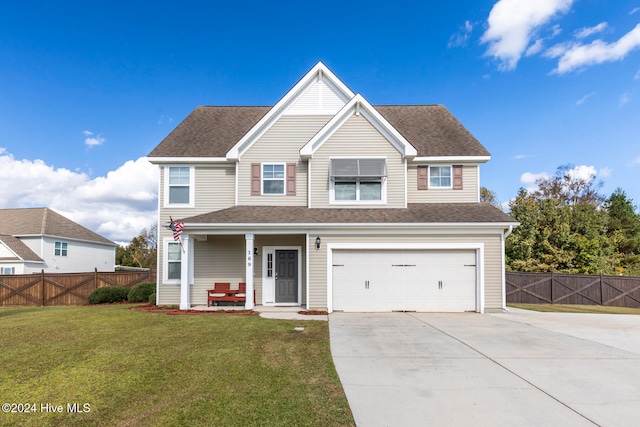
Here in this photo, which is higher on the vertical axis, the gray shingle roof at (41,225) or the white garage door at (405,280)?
the gray shingle roof at (41,225)

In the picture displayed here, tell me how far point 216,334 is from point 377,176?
339 inches

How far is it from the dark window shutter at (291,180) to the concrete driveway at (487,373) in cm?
616

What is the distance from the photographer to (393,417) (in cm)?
461

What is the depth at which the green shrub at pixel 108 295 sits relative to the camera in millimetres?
16641

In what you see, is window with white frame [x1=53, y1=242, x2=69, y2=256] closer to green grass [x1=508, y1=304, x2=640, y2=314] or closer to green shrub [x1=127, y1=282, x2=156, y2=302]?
green shrub [x1=127, y1=282, x2=156, y2=302]

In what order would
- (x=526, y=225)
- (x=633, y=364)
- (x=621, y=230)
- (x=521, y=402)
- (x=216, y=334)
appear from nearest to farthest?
(x=521, y=402)
(x=633, y=364)
(x=216, y=334)
(x=526, y=225)
(x=621, y=230)

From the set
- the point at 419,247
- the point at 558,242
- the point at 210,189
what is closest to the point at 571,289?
the point at 558,242

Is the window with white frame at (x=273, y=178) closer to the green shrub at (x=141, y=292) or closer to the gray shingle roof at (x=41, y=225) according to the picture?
the green shrub at (x=141, y=292)

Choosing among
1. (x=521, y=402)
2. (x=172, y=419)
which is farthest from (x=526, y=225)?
(x=172, y=419)

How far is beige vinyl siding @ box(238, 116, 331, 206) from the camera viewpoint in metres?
15.2

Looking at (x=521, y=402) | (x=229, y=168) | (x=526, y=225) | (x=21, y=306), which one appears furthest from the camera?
(x=526, y=225)

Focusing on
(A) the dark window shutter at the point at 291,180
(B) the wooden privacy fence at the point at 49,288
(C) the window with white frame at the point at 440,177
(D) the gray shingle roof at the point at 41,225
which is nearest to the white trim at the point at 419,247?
(A) the dark window shutter at the point at 291,180

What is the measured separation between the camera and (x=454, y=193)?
15664 mm

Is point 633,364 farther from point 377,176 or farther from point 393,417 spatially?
point 377,176
